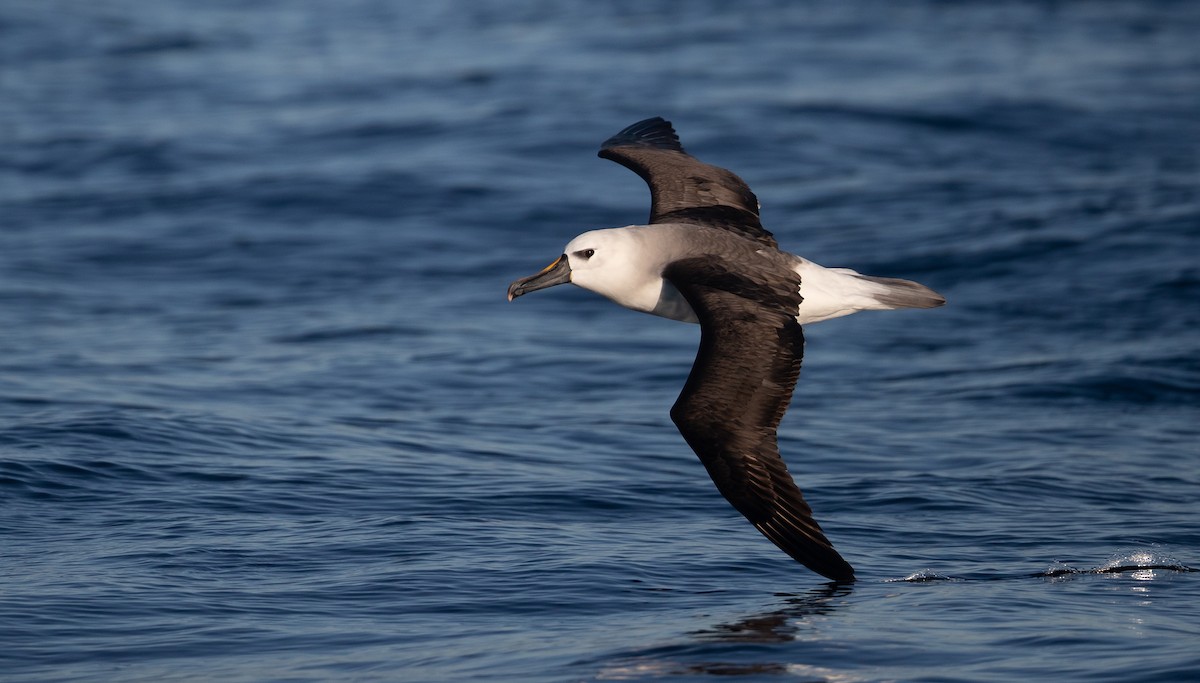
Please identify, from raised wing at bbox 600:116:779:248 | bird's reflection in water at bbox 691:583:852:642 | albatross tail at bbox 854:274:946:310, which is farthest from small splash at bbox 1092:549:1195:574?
raised wing at bbox 600:116:779:248

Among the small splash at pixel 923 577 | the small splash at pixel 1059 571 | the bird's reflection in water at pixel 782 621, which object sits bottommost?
the small splash at pixel 1059 571

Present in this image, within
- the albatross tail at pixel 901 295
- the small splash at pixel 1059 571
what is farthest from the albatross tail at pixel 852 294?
the small splash at pixel 1059 571

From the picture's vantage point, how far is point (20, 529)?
419 inches

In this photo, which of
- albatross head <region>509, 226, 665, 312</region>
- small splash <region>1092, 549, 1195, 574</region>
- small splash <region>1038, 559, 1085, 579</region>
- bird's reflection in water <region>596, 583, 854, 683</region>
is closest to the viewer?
bird's reflection in water <region>596, 583, 854, 683</region>

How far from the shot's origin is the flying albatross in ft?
27.9

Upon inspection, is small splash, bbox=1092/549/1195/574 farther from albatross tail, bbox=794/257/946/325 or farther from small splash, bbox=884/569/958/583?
albatross tail, bbox=794/257/946/325

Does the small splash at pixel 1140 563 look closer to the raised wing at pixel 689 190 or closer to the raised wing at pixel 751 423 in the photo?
the raised wing at pixel 751 423

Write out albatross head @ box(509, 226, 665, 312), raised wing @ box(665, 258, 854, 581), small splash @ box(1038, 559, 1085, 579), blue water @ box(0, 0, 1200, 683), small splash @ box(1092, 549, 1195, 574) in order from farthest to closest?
1. small splash @ box(1092, 549, 1195, 574)
2. small splash @ box(1038, 559, 1085, 579)
3. albatross head @ box(509, 226, 665, 312)
4. blue water @ box(0, 0, 1200, 683)
5. raised wing @ box(665, 258, 854, 581)

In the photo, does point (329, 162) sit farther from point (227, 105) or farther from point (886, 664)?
point (886, 664)

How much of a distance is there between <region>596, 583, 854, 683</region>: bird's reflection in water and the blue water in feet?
0.12

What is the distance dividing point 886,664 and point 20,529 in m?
5.86

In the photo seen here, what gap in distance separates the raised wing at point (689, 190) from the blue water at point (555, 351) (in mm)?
2080

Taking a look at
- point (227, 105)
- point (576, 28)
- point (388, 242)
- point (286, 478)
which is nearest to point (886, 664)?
point (286, 478)

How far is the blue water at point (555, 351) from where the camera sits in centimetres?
897
